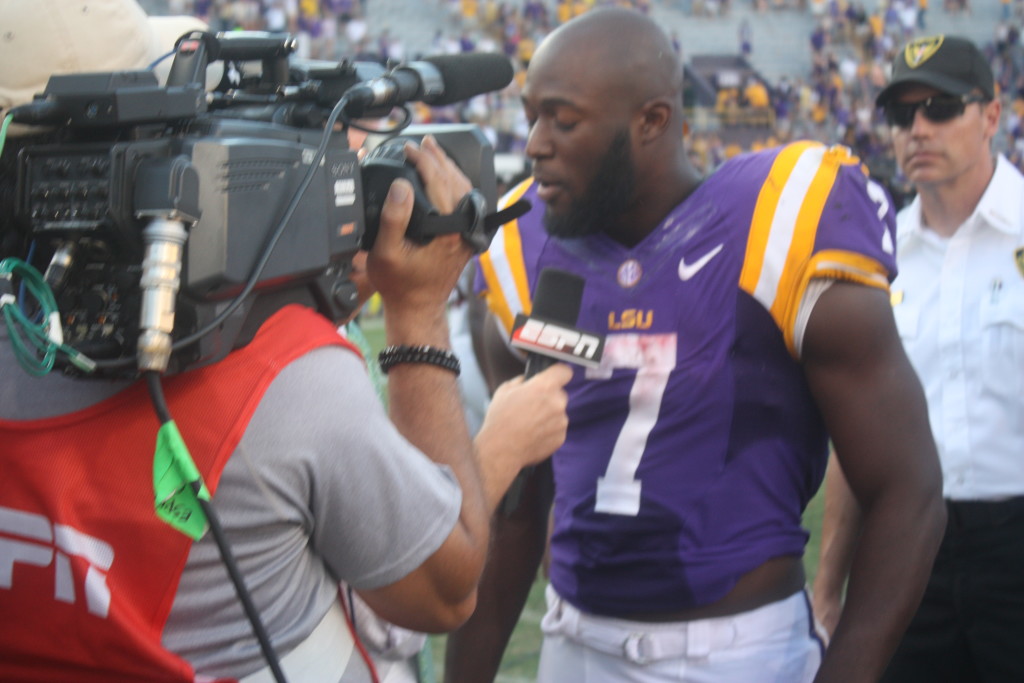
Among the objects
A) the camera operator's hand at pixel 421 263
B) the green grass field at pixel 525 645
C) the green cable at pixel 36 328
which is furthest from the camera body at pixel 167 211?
the green grass field at pixel 525 645

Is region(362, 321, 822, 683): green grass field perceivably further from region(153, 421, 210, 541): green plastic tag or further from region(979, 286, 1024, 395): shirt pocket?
region(153, 421, 210, 541): green plastic tag

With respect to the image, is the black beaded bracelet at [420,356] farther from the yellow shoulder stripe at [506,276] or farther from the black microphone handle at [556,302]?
the yellow shoulder stripe at [506,276]

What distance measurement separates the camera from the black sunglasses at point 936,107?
3.09 metres

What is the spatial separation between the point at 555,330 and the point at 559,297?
8 centimetres

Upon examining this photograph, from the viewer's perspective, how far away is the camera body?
1063 mm

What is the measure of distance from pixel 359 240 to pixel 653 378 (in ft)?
2.80

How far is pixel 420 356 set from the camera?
143 cm

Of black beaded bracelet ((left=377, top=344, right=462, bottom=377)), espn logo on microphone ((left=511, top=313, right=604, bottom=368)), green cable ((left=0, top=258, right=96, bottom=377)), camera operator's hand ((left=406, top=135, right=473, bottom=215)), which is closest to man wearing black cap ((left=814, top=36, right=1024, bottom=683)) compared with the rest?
espn logo on microphone ((left=511, top=313, right=604, bottom=368))

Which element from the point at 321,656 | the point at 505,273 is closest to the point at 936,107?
the point at 505,273

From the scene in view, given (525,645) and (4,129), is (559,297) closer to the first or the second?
(4,129)

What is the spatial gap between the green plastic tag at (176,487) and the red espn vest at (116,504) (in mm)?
17

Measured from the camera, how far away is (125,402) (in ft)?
4.01

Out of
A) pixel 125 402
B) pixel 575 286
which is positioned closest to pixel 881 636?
pixel 575 286

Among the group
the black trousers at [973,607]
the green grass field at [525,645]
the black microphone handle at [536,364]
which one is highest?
the black microphone handle at [536,364]
